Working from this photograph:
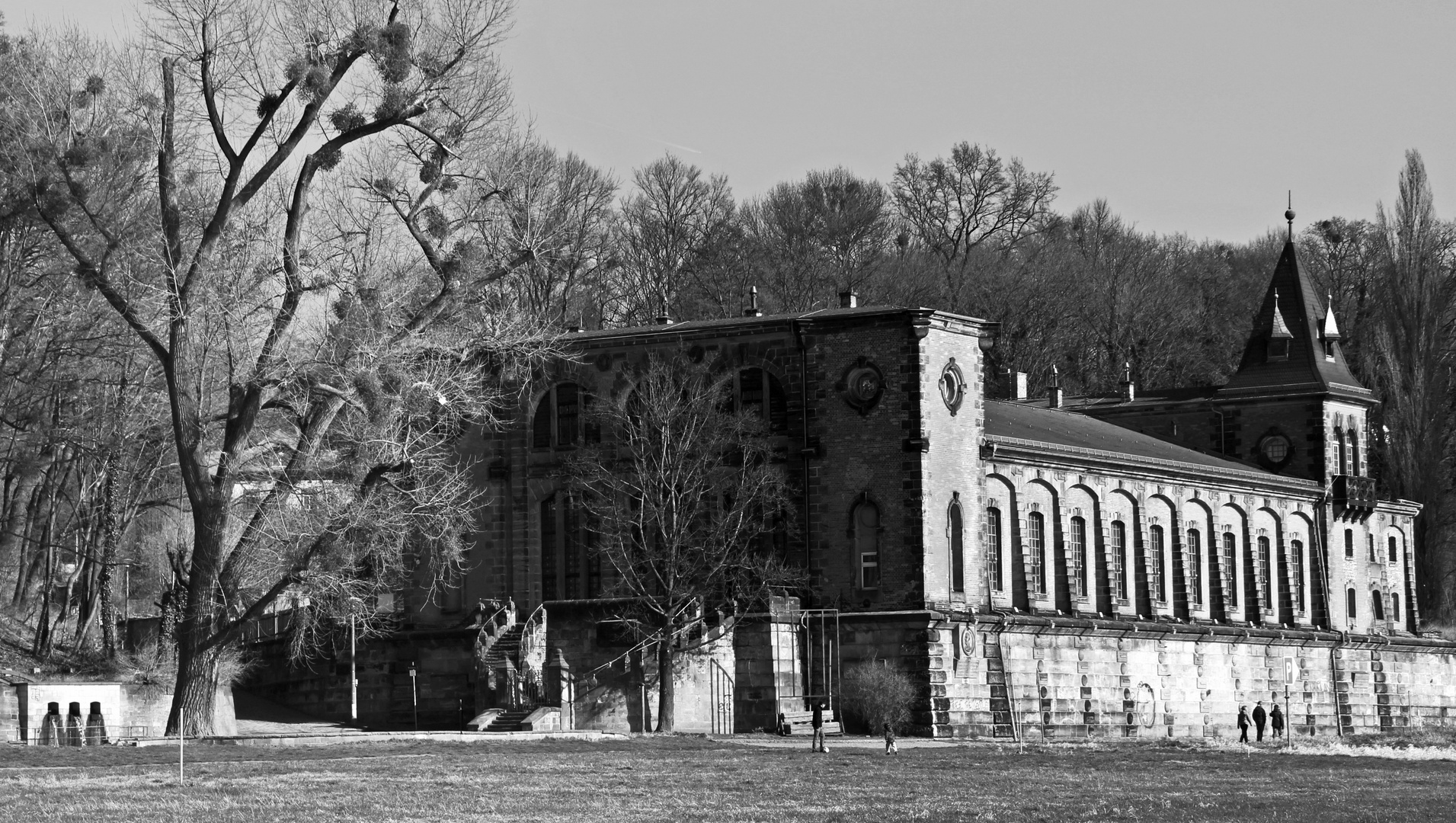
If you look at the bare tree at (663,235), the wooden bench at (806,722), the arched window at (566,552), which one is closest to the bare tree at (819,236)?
the bare tree at (663,235)

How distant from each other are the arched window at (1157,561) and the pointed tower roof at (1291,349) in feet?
40.4

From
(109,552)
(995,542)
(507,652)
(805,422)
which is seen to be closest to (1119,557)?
(995,542)

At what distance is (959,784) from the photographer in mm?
37062

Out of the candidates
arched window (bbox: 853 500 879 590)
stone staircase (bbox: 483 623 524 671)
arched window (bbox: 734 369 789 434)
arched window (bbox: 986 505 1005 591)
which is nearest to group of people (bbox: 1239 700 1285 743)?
arched window (bbox: 986 505 1005 591)

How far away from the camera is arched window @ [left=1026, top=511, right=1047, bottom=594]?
66.4 m

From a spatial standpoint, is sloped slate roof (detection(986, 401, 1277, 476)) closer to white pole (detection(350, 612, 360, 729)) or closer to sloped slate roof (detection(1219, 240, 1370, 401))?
sloped slate roof (detection(1219, 240, 1370, 401))

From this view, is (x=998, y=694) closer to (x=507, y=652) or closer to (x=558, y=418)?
(x=507, y=652)

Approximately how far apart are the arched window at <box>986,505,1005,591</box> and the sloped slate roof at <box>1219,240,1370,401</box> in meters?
21.9

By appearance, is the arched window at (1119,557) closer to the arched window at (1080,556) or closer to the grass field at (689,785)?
the arched window at (1080,556)

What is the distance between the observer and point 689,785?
36.6 meters

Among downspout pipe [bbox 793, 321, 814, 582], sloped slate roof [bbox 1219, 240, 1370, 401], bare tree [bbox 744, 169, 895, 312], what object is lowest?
downspout pipe [bbox 793, 321, 814, 582]

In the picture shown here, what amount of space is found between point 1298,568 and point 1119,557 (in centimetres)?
1135

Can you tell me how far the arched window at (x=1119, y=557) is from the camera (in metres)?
70.3

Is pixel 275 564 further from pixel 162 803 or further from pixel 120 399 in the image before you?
pixel 162 803
